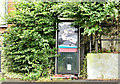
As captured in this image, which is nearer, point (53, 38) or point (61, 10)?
point (61, 10)

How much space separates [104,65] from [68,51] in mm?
1425

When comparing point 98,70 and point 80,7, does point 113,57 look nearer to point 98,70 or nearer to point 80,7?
point 98,70

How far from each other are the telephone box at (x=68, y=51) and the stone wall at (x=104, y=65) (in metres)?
0.57

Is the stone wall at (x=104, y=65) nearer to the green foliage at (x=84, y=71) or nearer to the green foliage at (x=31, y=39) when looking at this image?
the green foliage at (x=84, y=71)

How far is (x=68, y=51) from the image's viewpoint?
523 centimetres

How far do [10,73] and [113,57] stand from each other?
4017 mm

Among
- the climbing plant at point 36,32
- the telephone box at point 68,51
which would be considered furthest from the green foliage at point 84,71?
the climbing plant at point 36,32

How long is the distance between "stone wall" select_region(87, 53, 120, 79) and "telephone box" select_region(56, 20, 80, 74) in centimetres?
57

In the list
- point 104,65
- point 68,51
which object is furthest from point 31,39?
point 104,65

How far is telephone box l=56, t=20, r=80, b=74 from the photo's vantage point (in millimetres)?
5227

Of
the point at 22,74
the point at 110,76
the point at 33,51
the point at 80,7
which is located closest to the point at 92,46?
the point at 110,76

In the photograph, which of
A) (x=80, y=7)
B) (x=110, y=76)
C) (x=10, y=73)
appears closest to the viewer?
(x=80, y=7)

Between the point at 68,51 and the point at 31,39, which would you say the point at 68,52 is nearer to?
the point at 68,51

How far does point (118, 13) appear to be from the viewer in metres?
4.81
